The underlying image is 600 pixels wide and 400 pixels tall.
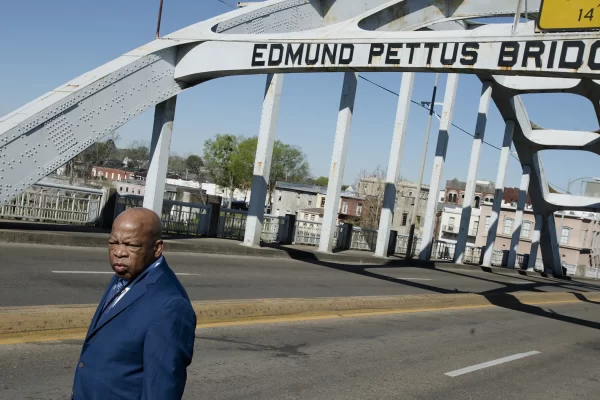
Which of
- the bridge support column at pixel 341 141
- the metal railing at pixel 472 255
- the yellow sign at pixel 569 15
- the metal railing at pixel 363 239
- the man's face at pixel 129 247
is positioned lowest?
the metal railing at pixel 472 255

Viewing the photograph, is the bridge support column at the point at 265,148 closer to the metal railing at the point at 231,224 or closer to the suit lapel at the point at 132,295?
the metal railing at the point at 231,224

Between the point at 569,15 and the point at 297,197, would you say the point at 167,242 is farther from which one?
the point at 297,197

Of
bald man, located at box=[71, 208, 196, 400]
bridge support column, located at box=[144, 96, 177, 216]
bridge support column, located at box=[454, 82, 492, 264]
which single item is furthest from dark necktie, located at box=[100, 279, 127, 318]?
bridge support column, located at box=[454, 82, 492, 264]

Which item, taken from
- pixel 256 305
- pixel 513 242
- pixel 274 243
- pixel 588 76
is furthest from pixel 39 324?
pixel 513 242

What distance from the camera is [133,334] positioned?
9.12ft

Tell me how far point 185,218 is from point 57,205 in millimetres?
4370

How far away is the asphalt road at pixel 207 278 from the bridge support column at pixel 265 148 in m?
1.87

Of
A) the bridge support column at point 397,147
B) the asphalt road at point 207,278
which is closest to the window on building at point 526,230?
the bridge support column at point 397,147

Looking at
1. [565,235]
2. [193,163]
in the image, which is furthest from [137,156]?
[565,235]

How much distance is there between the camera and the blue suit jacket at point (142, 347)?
2.73m

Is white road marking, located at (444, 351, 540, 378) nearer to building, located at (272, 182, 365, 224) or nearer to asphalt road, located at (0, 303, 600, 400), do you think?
asphalt road, located at (0, 303, 600, 400)

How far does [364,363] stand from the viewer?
8547mm

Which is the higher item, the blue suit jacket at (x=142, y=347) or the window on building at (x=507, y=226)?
the blue suit jacket at (x=142, y=347)

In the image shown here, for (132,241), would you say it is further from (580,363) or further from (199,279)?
(199,279)
